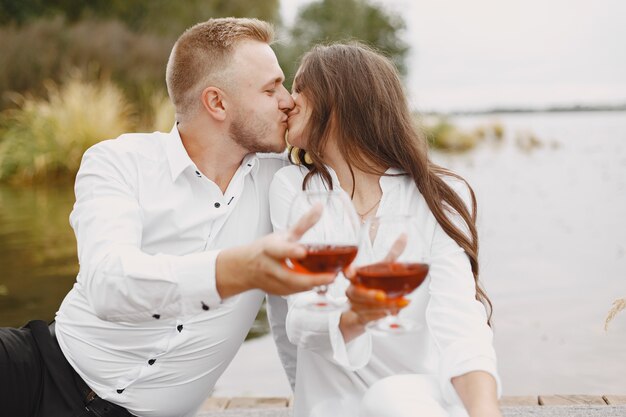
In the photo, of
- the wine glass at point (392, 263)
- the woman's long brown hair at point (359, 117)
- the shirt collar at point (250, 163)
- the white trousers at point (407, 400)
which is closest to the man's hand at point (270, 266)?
the wine glass at point (392, 263)

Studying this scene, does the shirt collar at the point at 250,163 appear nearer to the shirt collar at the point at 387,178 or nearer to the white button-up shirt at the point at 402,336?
the white button-up shirt at the point at 402,336

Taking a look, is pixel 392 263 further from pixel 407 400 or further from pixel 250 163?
pixel 250 163

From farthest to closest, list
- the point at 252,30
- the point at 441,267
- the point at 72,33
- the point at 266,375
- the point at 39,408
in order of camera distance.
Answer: the point at 72,33, the point at 266,375, the point at 252,30, the point at 39,408, the point at 441,267

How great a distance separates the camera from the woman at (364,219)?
1939 mm

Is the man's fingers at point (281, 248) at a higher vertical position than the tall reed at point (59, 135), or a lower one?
higher

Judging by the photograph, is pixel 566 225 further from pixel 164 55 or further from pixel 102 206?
pixel 164 55

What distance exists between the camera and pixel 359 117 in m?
2.50

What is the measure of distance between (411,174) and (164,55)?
12.6 metres

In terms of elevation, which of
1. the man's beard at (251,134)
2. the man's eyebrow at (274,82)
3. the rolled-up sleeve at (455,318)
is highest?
the man's eyebrow at (274,82)

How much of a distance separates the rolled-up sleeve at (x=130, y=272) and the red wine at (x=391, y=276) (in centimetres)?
36

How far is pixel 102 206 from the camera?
213cm

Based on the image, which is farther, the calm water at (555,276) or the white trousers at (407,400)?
the calm water at (555,276)

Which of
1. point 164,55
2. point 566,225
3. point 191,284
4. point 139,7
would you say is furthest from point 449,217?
point 139,7

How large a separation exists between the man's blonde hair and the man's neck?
5.3 inches
